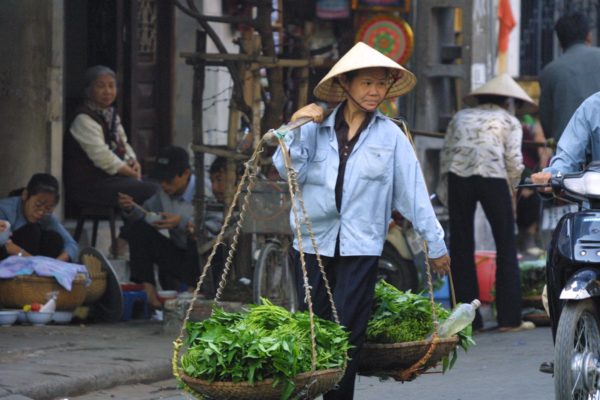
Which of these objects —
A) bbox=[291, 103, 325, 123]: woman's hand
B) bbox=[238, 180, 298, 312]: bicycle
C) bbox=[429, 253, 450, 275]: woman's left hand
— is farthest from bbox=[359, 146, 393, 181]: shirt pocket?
bbox=[238, 180, 298, 312]: bicycle

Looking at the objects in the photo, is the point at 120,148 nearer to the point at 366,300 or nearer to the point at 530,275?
the point at 530,275

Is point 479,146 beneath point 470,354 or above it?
above

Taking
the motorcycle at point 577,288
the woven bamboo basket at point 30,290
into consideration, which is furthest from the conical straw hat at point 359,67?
the woven bamboo basket at point 30,290

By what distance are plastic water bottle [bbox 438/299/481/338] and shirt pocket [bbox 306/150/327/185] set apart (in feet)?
2.67

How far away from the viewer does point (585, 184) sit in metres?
6.12

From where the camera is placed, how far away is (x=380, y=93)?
20.5 ft

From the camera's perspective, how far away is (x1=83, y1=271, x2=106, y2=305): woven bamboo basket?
391 inches

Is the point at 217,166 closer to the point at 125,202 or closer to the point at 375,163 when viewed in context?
the point at 125,202

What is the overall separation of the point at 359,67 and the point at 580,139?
1.24 meters

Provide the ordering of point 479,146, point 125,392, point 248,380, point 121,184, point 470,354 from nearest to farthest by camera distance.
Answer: point 248,380, point 125,392, point 470,354, point 479,146, point 121,184

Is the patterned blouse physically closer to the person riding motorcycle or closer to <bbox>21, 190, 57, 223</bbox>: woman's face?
<bbox>21, 190, 57, 223</bbox>: woman's face

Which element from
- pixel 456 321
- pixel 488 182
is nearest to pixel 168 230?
pixel 488 182

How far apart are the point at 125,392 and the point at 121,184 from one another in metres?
3.39

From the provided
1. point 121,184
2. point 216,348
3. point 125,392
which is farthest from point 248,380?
point 121,184
